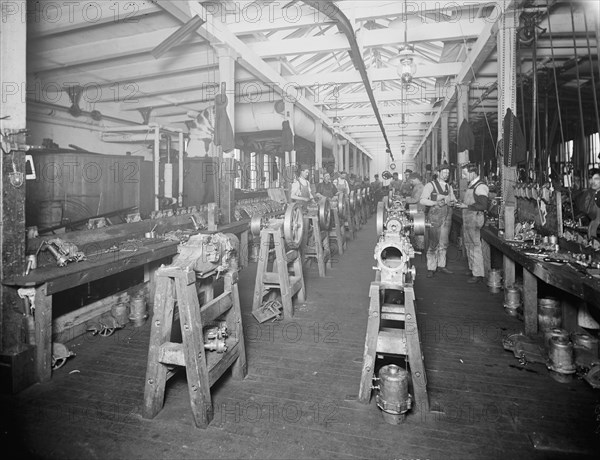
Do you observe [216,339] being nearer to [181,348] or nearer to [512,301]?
[181,348]

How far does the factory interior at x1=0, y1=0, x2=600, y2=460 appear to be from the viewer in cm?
227

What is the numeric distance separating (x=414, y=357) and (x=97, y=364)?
8.01ft

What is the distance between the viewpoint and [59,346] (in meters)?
3.07

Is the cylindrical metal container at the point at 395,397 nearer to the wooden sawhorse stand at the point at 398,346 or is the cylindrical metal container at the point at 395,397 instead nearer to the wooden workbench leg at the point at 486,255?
the wooden sawhorse stand at the point at 398,346

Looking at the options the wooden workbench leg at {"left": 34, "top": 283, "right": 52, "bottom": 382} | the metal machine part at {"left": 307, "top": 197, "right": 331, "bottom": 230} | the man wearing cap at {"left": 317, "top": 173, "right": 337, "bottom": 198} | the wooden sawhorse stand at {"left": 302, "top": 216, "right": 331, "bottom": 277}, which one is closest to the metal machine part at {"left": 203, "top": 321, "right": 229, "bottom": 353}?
the wooden workbench leg at {"left": 34, "top": 283, "right": 52, "bottom": 382}

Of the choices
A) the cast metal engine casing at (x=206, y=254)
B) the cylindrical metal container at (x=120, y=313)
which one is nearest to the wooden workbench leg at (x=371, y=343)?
the cast metal engine casing at (x=206, y=254)

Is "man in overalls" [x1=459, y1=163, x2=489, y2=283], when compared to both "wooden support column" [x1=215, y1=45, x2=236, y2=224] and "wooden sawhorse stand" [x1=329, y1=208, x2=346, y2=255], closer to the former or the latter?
"wooden sawhorse stand" [x1=329, y1=208, x2=346, y2=255]

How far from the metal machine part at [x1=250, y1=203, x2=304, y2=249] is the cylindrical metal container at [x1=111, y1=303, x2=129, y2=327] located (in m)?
1.55

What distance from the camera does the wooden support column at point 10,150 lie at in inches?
105

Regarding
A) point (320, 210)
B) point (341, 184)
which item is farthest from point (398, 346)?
point (341, 184)

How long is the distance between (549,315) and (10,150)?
4546 mm

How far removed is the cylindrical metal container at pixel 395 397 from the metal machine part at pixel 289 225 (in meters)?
2.16

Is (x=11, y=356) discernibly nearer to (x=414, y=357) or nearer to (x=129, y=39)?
(x=414, y=357)

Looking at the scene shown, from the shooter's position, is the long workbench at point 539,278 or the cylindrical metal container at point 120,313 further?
the cylindrical metal container at point 120,313
